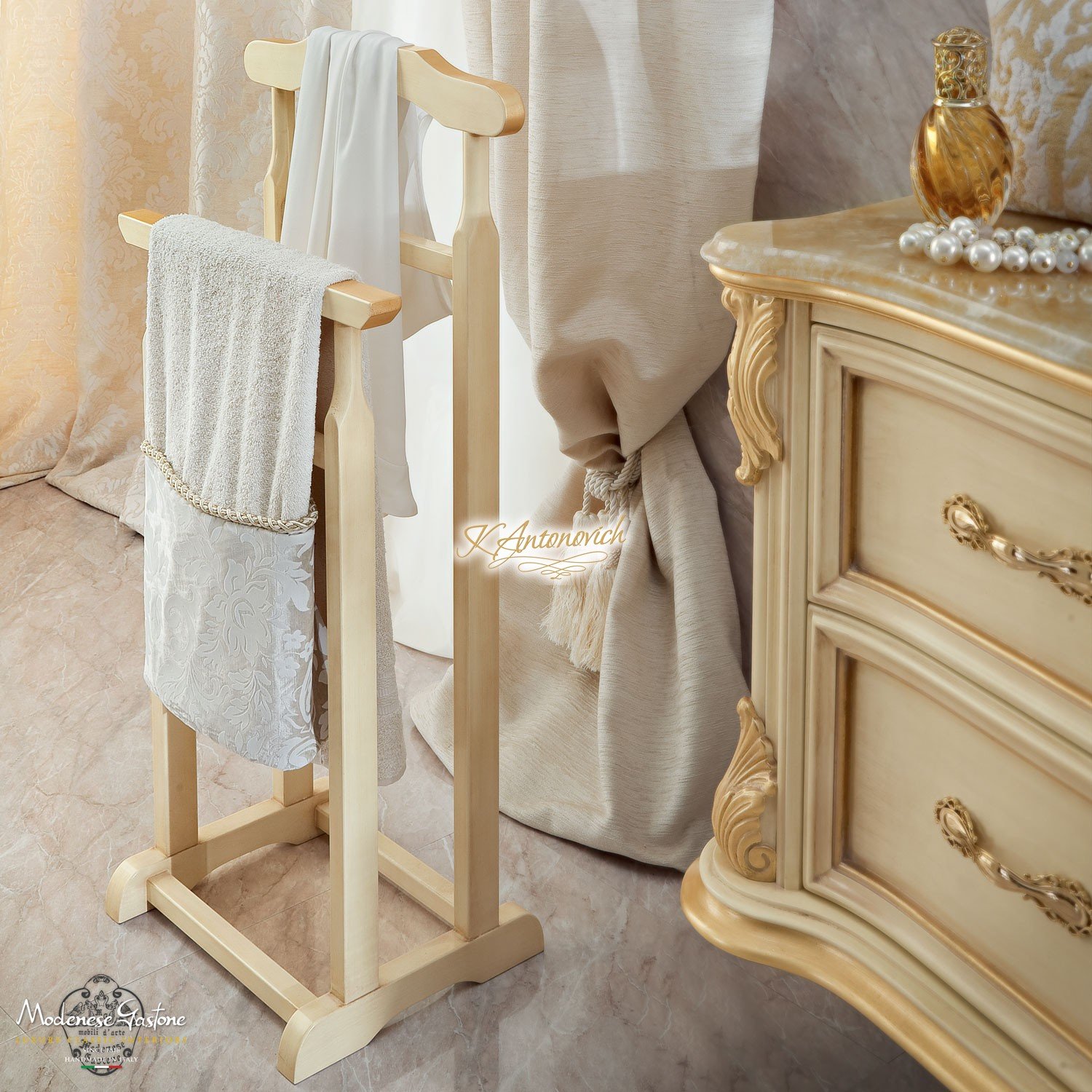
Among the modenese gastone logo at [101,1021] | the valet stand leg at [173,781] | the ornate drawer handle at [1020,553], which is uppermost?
the ornate drawer handle at [1020,553]

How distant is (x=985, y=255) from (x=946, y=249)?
0.08ft

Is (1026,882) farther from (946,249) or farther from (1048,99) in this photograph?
(1048,99)

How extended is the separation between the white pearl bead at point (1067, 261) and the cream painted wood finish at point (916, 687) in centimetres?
12

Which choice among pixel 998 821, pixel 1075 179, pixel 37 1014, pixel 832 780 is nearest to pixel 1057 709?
pixel 998 821

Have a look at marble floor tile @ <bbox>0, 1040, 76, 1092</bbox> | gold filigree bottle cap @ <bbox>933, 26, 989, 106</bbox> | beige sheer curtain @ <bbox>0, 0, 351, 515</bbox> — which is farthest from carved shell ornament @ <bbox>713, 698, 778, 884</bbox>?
beige sheer curtain @ <bbox>0, 0, 351, 515</bbox>

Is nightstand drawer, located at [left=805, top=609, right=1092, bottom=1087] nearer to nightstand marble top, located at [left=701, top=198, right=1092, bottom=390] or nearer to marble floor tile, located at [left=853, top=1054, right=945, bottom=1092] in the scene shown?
nightstand marble top, located at [left=701, top=198, right=1092, bottom=390]

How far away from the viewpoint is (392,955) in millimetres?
1428

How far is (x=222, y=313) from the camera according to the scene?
3.70 ft

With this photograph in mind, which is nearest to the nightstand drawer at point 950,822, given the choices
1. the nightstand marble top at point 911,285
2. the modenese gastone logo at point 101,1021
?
the nightstand marble top at point 911,285

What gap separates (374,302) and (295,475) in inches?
6.7

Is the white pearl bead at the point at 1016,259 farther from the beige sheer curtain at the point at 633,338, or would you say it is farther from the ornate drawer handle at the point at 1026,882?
the beige sheer curtain at the point at 633,338

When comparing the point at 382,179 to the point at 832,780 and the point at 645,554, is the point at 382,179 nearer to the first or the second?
the point at 645,554

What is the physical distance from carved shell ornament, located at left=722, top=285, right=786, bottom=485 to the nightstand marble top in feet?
0.05

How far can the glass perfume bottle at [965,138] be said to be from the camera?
833 millimetres
